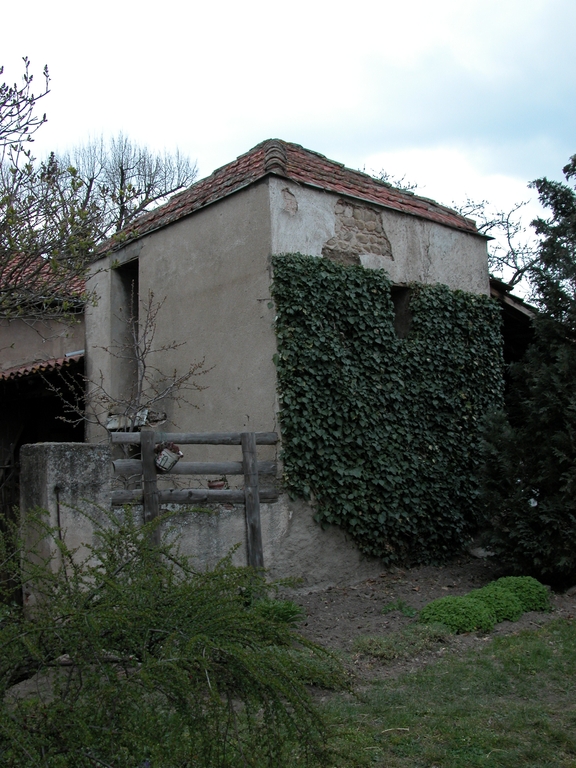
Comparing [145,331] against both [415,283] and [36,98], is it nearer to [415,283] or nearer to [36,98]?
[415,283]

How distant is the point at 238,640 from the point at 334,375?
18.7ft

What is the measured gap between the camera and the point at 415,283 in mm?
9500

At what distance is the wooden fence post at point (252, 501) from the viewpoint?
23.9 feet

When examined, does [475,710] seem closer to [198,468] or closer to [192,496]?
[192,496]

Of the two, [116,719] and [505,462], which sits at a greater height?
[505,462]

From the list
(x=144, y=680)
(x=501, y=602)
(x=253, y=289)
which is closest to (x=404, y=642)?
(x=501, y=602)

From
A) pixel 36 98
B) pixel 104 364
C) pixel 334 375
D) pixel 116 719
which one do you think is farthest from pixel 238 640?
pixel 104 364

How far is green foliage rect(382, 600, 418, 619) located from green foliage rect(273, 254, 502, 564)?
1.07 meters

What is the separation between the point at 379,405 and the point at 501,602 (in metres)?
2.80

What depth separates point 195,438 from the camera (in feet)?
23.4

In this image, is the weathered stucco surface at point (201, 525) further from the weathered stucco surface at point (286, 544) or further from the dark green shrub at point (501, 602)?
the dark green shrub at point (501, 602)

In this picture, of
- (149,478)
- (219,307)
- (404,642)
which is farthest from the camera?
(219,307)

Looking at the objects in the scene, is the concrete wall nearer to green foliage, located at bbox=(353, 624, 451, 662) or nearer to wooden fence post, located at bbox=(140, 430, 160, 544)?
wooden fence post, located at bbox=(140, 430, 160, 544)

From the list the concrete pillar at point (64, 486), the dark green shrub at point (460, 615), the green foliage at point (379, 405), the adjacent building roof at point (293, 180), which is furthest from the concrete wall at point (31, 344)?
the dark green shrub at point (460, 615)
